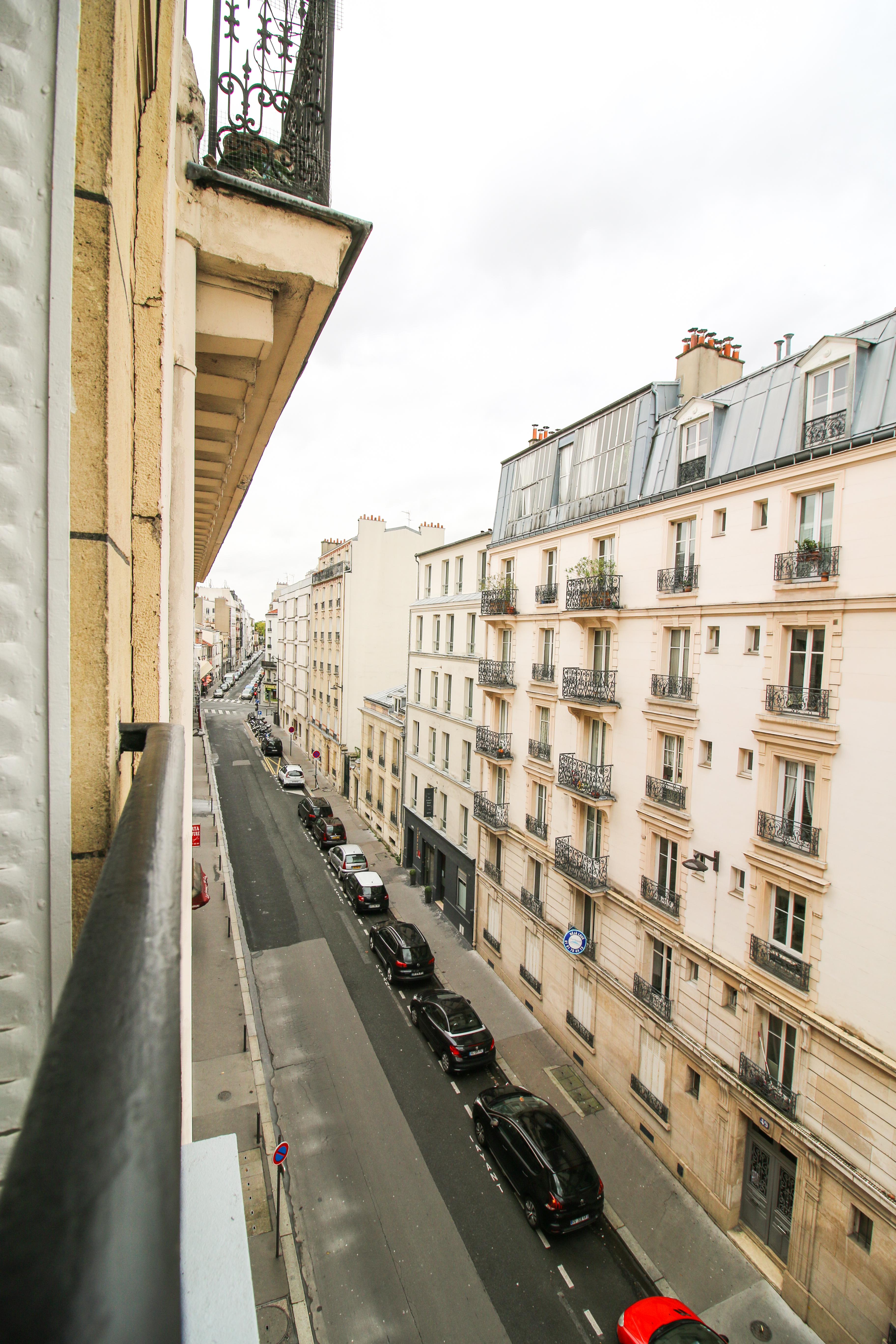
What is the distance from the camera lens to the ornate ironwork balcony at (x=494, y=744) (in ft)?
72.7

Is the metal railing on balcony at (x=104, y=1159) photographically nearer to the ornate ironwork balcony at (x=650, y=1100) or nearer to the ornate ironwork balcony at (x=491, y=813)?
the ornate ironwork balcony at (x=650, y=1100)

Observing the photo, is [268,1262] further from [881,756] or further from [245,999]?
[881,756]

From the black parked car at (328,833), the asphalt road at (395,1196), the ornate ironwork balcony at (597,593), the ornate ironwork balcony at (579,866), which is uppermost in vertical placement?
the ornate ironwork balcony at (597,593)

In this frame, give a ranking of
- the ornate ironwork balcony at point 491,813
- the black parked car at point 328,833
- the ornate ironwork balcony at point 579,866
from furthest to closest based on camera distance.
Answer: the black parked car at point 328,833
the ornate ironwork balcony at point 491,813
the ornate ironwork balcony at point 579,866

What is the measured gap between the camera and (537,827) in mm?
20484

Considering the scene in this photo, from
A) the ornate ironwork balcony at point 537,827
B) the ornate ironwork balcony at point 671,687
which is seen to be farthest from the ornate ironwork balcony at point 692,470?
the ornate ironwork balcony at point 537,827

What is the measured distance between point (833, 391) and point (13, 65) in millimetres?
13912

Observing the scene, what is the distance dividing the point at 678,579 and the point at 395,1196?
561 inches

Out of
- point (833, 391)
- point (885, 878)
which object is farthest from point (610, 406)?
point (885, 878)

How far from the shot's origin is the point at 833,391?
1229cm

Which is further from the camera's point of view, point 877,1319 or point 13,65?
point 877,1319

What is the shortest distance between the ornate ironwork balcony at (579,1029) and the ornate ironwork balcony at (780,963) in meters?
6.53

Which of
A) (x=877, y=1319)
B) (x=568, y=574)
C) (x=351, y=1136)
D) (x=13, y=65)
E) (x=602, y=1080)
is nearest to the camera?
(x=13, y=65)

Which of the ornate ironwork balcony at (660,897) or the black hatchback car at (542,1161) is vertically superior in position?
the ornate ironwork balcony at (660,897)
